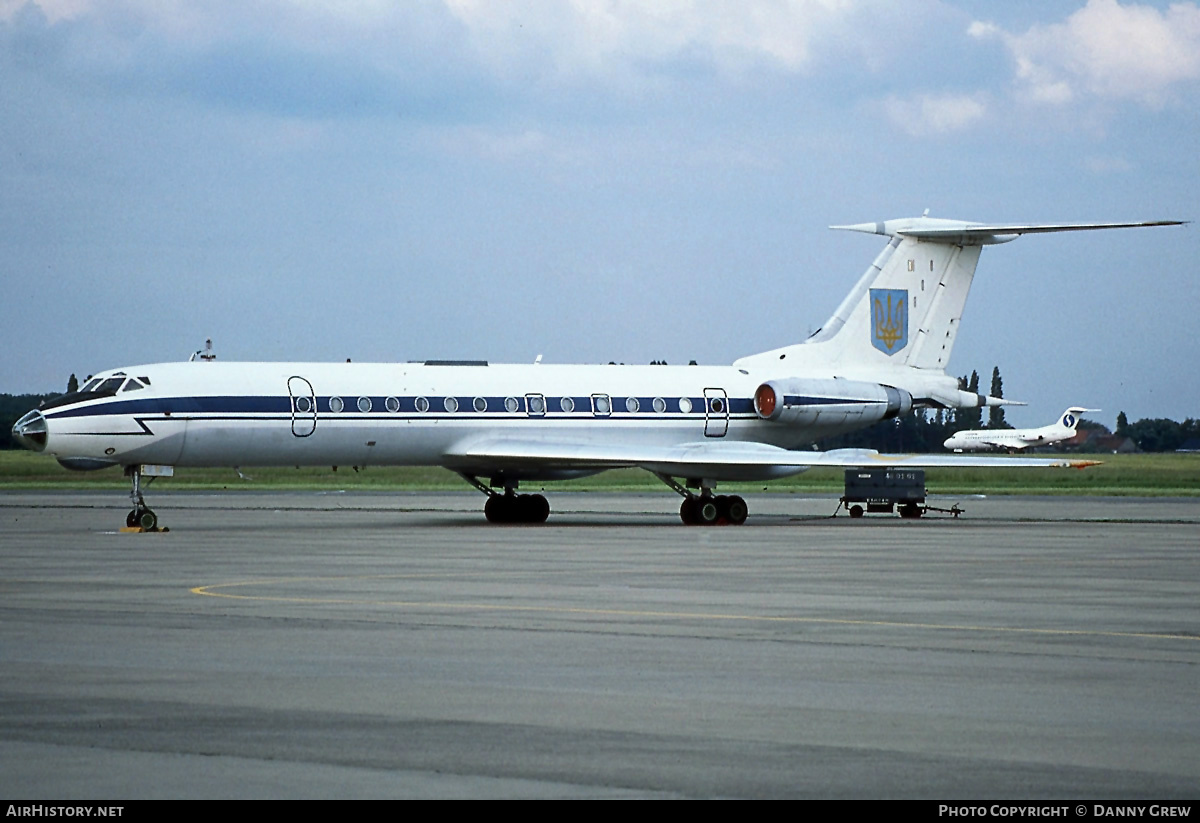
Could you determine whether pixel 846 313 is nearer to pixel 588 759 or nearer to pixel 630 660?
pixel 630 660

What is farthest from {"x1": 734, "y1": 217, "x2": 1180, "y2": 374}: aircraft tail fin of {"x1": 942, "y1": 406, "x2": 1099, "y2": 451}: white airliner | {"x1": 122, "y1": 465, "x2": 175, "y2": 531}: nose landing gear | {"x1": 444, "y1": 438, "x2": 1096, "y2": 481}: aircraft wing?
{"x1": 942, "y1": 406, "x2": 1099, "y2": 451}: white airliner

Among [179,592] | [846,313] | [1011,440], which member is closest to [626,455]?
[846,313]

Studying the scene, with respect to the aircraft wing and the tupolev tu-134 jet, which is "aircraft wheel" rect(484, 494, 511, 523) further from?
the aircraft wing

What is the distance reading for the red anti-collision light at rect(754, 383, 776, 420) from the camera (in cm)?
3906

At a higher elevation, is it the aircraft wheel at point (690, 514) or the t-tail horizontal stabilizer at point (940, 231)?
the t-tail horizontal stabilizer at point (940, 231)

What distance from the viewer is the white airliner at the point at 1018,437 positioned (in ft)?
410

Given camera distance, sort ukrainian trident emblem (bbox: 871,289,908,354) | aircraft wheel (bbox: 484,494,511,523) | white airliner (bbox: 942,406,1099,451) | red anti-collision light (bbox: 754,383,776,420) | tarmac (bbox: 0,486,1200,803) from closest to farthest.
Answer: tarmac (bbox: 0,486,1200,803) < aircraft wheel (bbox: 484,494,511,523) < red anti-collision light (bbox: 754,383,776,420) < ukrainian trident emblem (bbox: 871,289,908,354) < white airliner (bbox: 942,406,1099,451)

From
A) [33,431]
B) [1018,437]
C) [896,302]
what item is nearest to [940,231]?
[896,302]

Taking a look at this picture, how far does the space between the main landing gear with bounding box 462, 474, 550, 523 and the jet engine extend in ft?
18.0

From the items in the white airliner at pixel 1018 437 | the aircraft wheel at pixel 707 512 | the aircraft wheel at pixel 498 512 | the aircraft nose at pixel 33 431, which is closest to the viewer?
the aircraft nose at pixel 33 431

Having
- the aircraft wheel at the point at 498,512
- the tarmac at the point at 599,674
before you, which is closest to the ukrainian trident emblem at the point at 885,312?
the aircraft wheel at the point at 498,512

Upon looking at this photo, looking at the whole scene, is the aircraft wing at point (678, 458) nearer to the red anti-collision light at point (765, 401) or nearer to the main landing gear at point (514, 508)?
the main landing gear at point (514, 508)

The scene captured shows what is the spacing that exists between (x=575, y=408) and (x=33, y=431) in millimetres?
11305

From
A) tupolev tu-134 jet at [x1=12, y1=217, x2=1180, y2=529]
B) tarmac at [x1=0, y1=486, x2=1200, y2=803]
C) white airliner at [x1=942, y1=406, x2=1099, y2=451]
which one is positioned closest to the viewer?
tarmac at [x1=0, y1=486, x2=1200, y2=803]
